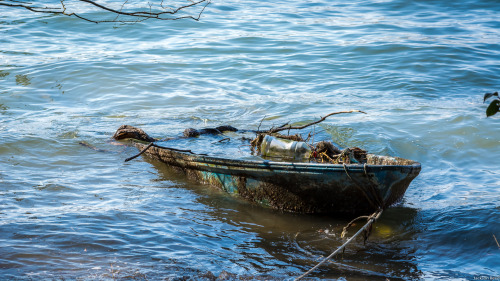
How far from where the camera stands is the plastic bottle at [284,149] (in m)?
6.14

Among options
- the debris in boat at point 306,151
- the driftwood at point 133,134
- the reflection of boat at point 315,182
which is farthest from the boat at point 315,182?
the driftwood at point 133,134

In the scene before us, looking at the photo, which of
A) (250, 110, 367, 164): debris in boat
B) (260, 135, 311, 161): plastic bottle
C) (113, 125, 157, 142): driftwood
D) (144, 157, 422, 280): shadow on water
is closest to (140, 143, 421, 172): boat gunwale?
(144, 157, 422, 280): shadow on water

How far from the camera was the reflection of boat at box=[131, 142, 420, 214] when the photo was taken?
4.85 meters

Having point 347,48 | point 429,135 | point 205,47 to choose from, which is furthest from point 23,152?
point 347,48

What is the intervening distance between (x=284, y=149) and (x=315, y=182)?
122 centimetres

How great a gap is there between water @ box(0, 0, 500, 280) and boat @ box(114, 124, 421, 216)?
0.20m

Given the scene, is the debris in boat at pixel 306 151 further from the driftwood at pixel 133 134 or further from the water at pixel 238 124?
the driftwood at pixel 133 134

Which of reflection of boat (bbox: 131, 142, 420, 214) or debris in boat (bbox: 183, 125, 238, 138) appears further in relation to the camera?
debris in boat (bbox: 183, 125, 238, 138)

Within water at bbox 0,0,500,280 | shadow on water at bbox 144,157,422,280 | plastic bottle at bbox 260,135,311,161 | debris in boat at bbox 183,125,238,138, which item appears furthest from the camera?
debris in boat at bbox 183,125,238,138

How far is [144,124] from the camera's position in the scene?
9.22 m

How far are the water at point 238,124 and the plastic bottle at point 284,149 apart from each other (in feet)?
2.71

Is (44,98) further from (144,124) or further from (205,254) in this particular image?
(205,254)

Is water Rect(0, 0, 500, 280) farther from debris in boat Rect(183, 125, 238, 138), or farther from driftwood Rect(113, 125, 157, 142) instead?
debris in boat Rect(183, 125, 238, 138)

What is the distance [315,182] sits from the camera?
5.05 m
